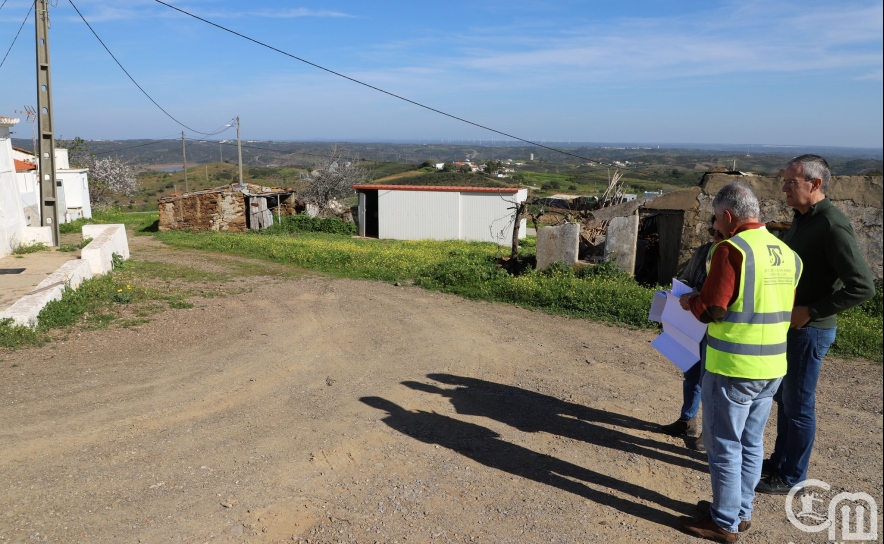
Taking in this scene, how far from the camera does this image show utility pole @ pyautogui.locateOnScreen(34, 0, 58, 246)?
555 inches

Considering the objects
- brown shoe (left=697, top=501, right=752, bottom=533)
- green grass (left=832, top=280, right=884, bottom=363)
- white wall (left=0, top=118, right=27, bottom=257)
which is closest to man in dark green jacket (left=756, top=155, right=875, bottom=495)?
brown shoe (left=697, top=501, right=752, bottom=533)

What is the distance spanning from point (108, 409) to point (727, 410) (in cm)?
487

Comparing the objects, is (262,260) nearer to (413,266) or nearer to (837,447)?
(413,266)

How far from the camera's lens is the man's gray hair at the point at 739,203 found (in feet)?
11.0

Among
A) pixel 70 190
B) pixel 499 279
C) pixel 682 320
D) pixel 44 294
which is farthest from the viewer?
pixel 70 190

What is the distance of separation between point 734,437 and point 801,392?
→ 83cm

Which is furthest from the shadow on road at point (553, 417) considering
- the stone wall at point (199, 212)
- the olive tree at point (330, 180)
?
the olive tree at point (330, 180)

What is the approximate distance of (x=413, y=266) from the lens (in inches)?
522

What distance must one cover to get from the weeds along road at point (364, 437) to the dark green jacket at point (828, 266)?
4.25 ft

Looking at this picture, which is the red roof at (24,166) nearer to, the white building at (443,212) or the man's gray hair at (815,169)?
the white building at (443,212)

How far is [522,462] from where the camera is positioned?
4.46 m

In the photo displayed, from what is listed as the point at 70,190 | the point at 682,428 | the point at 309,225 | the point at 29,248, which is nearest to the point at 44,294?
the point at 29,248

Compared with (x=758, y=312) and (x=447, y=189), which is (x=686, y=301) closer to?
(x=758, y=312)

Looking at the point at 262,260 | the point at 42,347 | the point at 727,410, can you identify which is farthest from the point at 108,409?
the point at 262,260
